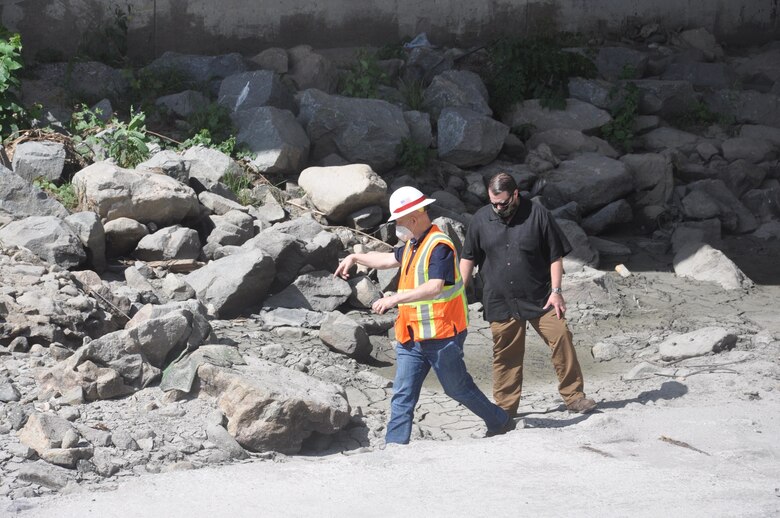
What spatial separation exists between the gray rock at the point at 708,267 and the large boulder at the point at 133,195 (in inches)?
198

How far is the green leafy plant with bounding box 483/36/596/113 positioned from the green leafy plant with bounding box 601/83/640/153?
690mm

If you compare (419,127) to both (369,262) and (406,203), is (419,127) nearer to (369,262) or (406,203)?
(369,262)

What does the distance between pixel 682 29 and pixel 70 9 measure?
917cm

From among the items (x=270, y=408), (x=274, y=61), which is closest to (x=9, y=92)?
(x=274, y=61)

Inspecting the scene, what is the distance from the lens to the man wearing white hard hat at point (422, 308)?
5316mm

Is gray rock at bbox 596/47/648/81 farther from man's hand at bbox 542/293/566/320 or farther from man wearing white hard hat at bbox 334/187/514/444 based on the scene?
man wearing white hard hat at bbox 334/187/514/444

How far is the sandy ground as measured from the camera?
14.9 ft

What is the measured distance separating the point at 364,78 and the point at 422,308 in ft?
23.9

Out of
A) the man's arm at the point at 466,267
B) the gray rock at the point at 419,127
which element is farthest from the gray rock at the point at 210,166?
the man's arm at the point at 466,267

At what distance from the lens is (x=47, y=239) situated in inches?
320

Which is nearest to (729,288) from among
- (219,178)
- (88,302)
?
(219,178)

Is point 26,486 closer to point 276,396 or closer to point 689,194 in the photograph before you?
point 276,396

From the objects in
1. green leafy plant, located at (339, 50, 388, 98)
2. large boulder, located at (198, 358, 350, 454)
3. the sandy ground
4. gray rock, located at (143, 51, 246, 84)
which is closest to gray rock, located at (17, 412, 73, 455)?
the sandy ground

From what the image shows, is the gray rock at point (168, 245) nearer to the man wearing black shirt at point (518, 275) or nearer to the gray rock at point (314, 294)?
the gray rock at point (314, 294)
